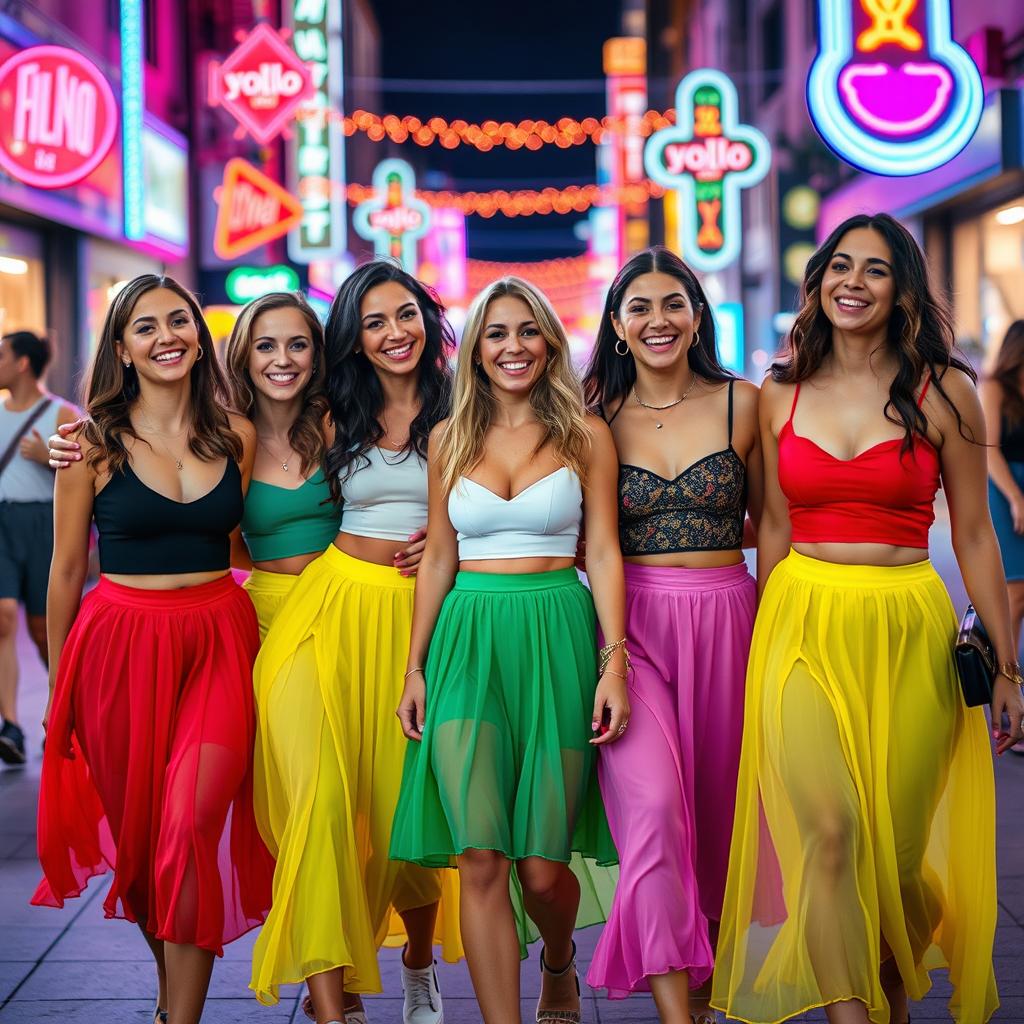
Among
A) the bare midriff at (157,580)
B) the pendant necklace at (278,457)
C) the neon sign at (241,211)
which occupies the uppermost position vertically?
the neon sign at (241,211)

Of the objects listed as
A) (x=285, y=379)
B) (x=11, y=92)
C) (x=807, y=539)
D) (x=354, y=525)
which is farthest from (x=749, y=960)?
(x=11, y=92)

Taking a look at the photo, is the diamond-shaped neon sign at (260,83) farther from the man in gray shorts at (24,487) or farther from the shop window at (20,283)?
the man in gray shorts at (24,487)

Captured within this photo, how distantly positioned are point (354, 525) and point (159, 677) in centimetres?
73

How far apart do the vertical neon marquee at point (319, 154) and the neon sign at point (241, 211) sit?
3069 mm

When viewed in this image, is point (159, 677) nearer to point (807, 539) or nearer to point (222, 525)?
point (222, 525)

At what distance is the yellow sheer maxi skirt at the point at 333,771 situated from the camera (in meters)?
3.73

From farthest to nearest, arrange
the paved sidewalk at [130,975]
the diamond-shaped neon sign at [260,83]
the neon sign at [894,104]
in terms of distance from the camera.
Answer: the diamond-shaped neon sign at [260,83] → the neon sign at [894,104] → the paved sidewalk at [130,975]

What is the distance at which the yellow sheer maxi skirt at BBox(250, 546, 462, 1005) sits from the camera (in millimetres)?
3729

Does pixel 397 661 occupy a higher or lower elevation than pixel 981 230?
lower

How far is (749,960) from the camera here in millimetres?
3643

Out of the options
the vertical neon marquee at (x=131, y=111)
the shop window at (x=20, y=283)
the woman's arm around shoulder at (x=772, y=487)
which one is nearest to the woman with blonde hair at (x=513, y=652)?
the woman's arm around shoulder at (x=772, y=487)

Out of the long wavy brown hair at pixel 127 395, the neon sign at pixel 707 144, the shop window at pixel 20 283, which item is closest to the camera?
the long wavy brown hair at pixel 127 395

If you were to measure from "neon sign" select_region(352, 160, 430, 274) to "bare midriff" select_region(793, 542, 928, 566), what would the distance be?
31510 mm

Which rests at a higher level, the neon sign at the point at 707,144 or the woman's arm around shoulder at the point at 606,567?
the neon sign at the point at 707,144
